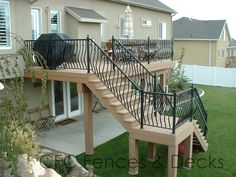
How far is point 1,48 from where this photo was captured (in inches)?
396

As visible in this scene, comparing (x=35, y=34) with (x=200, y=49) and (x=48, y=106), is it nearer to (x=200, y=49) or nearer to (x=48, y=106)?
(x=48, y=106)

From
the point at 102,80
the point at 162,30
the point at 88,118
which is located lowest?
the point at 88,118

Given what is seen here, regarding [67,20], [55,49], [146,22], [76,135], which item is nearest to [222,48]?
[146,22]

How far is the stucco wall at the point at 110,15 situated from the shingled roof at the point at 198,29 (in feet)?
35.6

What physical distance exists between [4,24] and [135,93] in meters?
5.01

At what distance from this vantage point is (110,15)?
16562 mm

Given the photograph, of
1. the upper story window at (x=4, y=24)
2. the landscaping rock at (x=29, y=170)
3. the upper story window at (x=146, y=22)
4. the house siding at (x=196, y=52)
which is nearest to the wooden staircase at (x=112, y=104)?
the landscaping rock at (x=29, y=170)

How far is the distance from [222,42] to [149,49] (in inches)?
962

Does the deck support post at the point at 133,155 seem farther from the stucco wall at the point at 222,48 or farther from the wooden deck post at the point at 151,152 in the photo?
the stucco wall at the point at 222,48

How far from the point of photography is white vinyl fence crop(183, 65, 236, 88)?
25641 mm

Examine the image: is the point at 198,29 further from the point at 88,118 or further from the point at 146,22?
the point at 88,118

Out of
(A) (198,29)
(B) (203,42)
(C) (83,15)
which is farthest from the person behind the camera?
(A) (198,29)

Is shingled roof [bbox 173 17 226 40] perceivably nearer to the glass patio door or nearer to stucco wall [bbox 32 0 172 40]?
stucco wall [bbox 32 0 172 40]

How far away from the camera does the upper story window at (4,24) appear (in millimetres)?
9984
